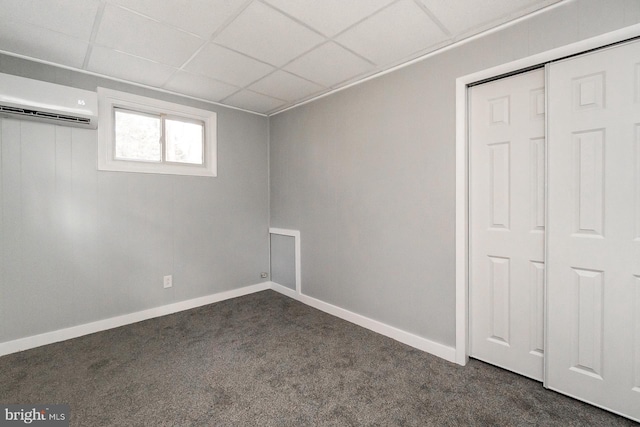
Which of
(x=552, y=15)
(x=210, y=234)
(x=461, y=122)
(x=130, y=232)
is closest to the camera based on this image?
(x=552, y=15)

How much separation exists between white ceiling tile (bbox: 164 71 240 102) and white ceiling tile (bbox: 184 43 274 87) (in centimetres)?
14

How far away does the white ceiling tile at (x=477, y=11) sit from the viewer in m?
1.71

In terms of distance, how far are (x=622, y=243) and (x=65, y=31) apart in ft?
12.8

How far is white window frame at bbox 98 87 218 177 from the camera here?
9.02 feet

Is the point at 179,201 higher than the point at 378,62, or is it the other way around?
the point at 378,62

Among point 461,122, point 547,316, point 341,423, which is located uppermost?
point 461,122

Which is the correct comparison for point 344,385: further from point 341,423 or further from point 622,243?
point 622,243

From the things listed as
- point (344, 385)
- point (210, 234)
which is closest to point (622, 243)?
point (344, 385)

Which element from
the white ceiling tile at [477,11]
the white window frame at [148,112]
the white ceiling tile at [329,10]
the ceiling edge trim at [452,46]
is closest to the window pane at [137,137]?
the white window frame at [148,112]

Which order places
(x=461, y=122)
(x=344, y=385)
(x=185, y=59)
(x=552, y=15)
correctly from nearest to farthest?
(x=552, y=15), (x=344, y=385), (x=461, y=122), (x=185, y=59)

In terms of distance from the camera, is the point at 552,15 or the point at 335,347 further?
the point at 335,347

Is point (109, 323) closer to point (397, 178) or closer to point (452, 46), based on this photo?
point (397, 178)

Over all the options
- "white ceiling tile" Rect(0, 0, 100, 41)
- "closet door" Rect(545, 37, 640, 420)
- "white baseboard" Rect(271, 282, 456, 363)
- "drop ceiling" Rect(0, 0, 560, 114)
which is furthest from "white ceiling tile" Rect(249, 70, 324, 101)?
"white baseboard" Rect(271, 282, 456, 363)

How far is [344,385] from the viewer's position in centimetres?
190
